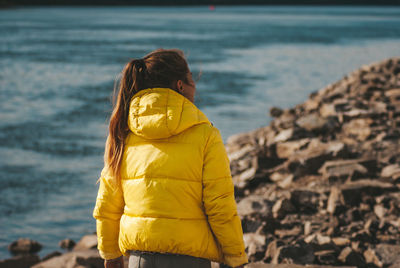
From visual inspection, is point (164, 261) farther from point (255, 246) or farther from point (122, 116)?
point (255, 246)

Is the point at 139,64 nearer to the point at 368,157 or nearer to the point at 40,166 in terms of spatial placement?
the point at 368,157

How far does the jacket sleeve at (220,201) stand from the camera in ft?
8.00

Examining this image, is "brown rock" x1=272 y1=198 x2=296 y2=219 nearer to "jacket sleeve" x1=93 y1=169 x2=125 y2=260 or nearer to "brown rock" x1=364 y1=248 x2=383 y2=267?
"brown rock" x1=364 y1=248 x2=383 y2=267

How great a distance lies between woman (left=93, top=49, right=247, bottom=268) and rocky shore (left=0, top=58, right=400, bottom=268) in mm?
1590

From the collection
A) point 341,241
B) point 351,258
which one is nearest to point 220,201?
point 351,258

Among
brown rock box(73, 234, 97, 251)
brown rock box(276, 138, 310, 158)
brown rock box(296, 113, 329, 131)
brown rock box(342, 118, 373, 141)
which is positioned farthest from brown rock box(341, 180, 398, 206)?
brown rock box(296, 113, 329, 131)

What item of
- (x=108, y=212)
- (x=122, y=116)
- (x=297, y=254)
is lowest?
(x=297, y=254)

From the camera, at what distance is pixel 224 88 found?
18.0m

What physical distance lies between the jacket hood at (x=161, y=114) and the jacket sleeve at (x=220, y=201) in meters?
0.14

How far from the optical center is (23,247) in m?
6.32

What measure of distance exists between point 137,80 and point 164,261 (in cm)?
83

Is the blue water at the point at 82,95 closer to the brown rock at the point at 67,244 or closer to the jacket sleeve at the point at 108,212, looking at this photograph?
the brown rock at the point at 67,244

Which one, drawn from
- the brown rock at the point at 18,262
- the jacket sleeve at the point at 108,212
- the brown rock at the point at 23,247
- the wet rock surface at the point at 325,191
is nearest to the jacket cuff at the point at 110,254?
the jacket sleeve at the point at 108,212

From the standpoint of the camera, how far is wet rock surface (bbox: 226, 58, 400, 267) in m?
4.45
